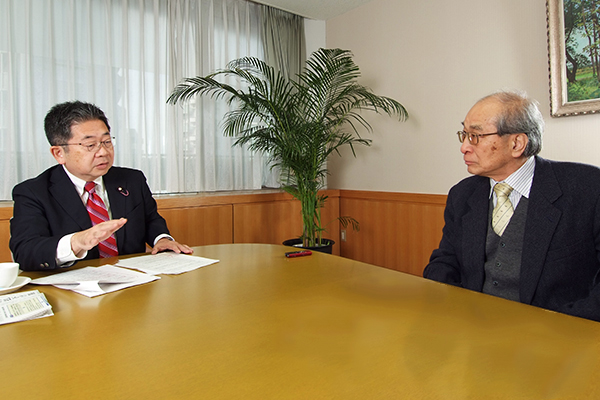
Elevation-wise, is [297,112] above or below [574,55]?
below

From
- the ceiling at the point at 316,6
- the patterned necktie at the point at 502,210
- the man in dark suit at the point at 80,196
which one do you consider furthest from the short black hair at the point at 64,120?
the ceiling at the point at 316,6

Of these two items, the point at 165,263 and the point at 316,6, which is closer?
the point at 165,263

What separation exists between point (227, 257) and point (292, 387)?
994 mm

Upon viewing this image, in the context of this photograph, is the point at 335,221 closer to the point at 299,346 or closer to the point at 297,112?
the point at 297,112

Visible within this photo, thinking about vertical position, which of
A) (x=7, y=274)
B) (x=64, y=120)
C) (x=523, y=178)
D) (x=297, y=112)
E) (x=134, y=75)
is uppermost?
(x=134, y=75)

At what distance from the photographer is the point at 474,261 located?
4.97 ft

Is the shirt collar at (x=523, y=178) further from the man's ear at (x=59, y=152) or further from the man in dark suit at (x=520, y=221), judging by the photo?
the man's ear at (x=59, y=152)

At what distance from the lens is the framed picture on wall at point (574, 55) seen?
2590 mm

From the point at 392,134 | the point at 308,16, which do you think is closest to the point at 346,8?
the point at 308,16

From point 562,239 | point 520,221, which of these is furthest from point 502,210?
point 562,239

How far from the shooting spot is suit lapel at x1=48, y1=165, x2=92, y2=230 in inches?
67.7

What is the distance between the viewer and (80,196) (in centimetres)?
182

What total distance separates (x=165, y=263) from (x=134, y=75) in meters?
2.34

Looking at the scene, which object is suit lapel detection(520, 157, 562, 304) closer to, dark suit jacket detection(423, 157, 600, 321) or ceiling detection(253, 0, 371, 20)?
dark suit jacket detection(423, 157, 600, 321)
